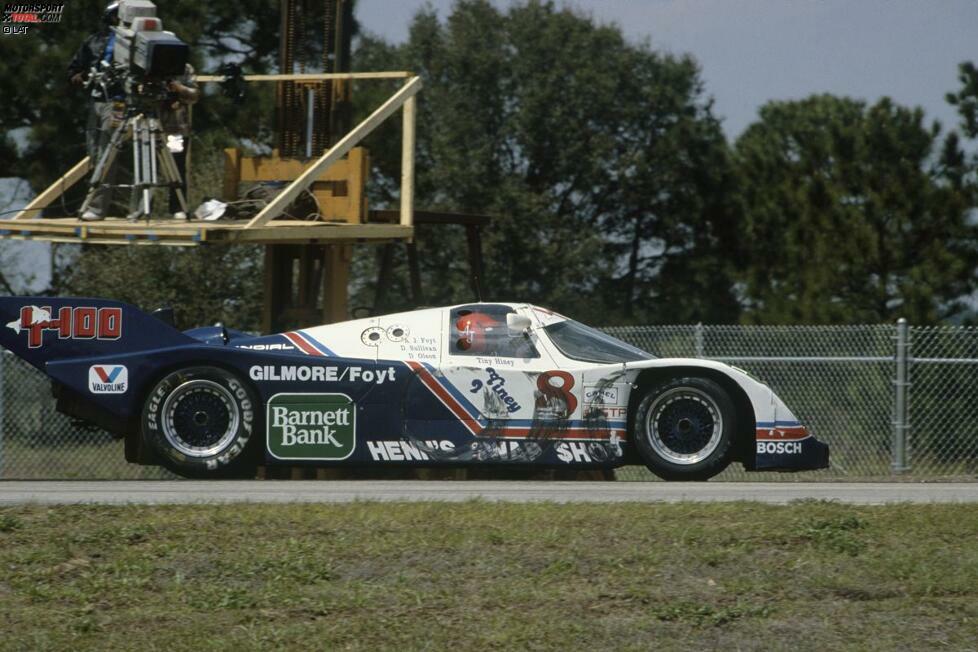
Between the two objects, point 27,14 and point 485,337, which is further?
point 27,14

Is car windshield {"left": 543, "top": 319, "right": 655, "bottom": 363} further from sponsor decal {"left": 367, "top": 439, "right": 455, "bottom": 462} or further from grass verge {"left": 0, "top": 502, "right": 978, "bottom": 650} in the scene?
grass verge {"left": 0, "top": 502, "right": 978, "bottom": 650}

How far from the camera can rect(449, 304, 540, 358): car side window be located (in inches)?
455

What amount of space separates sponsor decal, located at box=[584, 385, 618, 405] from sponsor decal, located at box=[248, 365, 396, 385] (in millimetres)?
1518

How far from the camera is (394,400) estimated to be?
11.4 metres

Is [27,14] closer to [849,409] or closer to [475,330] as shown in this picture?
[849,409]

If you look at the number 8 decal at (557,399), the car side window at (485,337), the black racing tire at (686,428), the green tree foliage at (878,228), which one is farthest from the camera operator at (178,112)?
the green tree foliage at (878,228)

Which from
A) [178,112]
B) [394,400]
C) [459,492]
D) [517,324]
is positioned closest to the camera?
[459,492]

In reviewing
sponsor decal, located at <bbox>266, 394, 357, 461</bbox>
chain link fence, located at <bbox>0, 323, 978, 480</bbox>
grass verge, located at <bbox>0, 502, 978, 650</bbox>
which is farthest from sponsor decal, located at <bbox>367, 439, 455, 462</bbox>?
chain link fence, located at <bbox>0, 323, 978, 480</bbox>

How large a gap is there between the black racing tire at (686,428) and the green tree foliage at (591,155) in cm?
2965

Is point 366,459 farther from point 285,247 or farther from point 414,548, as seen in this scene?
point 285,247

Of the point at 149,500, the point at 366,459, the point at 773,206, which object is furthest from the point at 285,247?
the point at 773,206

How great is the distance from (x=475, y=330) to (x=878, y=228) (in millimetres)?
14306

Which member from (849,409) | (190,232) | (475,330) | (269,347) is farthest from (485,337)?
(849,409)

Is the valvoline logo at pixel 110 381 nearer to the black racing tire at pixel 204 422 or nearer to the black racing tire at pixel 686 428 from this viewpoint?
the black racing tire at pixel 204 422
